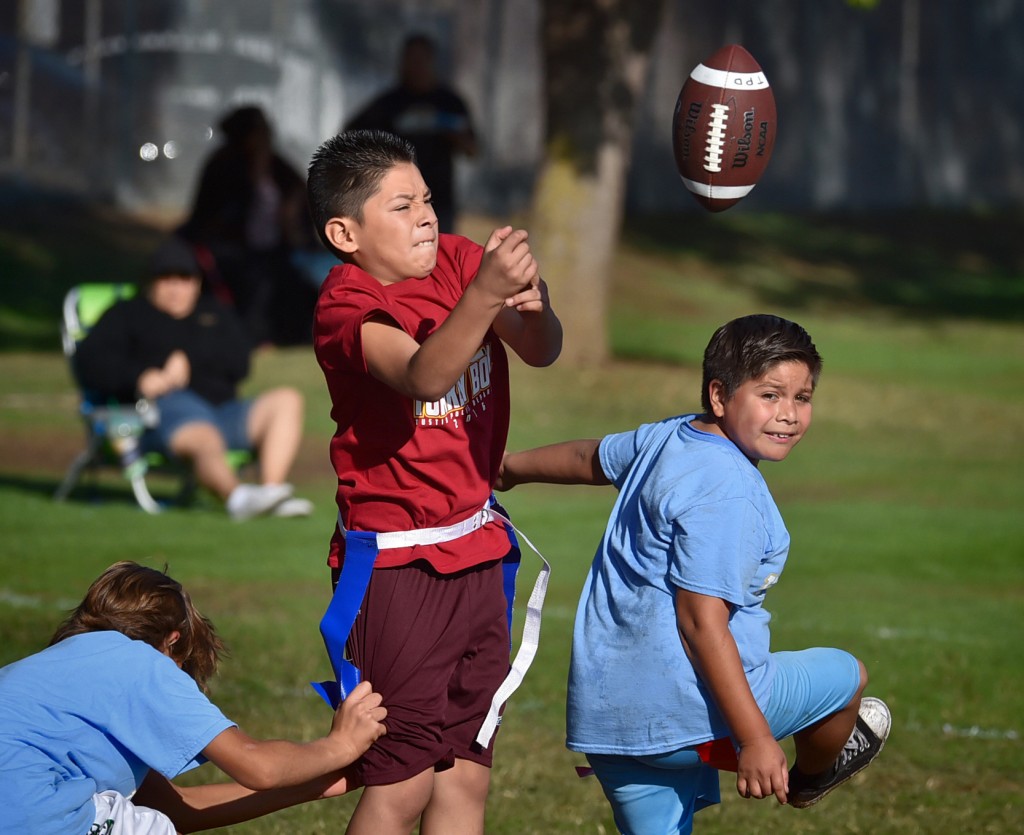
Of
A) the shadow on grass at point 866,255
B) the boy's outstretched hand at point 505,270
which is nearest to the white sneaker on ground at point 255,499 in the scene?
the boy's outstretched hand at point 505,270

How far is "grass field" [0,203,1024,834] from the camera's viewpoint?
5.23 m

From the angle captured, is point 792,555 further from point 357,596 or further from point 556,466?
point 357,596

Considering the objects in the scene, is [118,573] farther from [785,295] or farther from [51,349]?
[785,295]

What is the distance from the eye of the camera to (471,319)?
3.37 meters

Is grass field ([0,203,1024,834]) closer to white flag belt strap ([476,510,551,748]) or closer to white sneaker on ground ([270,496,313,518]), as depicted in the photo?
white sneaker on ground ([270,496,313,518])

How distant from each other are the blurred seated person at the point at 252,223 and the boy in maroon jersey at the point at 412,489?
27.4 feet

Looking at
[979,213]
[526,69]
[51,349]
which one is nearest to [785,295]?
[526,69]

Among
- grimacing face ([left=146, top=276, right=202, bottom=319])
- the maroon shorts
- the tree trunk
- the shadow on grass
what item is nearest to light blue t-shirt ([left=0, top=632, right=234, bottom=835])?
the maroon shorts

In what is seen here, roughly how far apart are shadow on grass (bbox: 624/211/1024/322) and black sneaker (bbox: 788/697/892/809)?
20.4 meters

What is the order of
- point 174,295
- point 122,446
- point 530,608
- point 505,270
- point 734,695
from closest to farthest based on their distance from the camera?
point 505,270 < point 734,695 < point 530,608 < point 122,446 < point 174,295

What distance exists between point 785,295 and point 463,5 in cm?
717

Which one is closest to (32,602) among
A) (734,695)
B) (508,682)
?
(508,682)

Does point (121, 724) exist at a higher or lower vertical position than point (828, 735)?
higher

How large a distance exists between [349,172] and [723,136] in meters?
1.39
